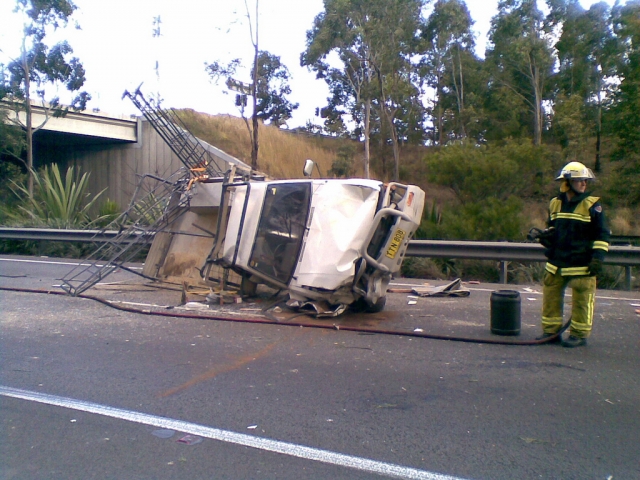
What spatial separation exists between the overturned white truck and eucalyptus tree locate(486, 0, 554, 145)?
1117 inches

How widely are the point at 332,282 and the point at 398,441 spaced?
10.4 feet

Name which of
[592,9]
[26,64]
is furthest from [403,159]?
[26,64]

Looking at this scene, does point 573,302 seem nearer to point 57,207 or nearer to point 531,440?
point 531,440

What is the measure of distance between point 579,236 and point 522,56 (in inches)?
1255

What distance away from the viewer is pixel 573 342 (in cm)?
654

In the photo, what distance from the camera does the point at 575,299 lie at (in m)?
6.44

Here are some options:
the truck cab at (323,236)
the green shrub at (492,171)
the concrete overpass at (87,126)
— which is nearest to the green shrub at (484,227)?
the truck cab at (323,236)

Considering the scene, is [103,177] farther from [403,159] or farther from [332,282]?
[332,282]

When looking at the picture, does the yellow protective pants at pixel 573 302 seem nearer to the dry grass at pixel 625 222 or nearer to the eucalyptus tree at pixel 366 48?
the dry grass at pixel 625 222

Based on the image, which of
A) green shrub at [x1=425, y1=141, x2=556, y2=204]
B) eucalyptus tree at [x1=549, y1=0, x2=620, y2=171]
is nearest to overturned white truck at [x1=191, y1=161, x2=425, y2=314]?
green shrub at [x1=425, y1=141, x2=556, y2=204]

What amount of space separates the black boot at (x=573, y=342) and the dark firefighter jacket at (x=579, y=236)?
0.71 m

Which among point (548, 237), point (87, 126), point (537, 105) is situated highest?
point (537, 105)

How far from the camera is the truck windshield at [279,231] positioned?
788 centimetres

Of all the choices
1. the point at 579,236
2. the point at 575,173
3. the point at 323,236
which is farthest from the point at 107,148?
the point at 579,236
